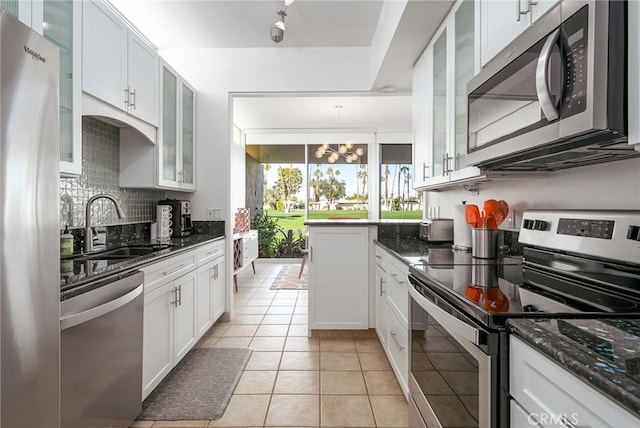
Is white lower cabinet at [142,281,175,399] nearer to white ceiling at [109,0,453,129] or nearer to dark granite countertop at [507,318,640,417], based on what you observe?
dark granite countertop at [507,318,640,417]

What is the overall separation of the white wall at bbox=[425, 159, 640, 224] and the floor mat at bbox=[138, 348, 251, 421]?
2.03 metres

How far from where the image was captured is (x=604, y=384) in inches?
21.9

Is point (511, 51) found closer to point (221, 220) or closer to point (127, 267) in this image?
point (127, 267)

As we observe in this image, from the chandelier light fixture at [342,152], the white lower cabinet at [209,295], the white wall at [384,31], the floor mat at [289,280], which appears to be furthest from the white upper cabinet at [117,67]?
the chandelier light fixture at [342,152]

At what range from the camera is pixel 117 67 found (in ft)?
7.56

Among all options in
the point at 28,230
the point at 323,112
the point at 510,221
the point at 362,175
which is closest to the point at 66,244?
the point at 28,230

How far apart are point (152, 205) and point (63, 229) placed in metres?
1.24

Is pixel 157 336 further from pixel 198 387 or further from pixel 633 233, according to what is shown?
pixel 633 233

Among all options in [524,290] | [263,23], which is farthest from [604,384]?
[263,23]

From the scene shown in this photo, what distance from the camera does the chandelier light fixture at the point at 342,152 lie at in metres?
6.58

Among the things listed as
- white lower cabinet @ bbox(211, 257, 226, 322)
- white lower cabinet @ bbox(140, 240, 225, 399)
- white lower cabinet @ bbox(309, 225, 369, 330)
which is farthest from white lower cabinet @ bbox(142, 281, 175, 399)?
white lower cabinet @ bbox(309, 225, 369, 330)

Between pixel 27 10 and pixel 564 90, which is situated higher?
pixel 27 10

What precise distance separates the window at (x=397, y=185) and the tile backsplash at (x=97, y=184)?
200 inches

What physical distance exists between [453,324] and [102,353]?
4.78 feet
